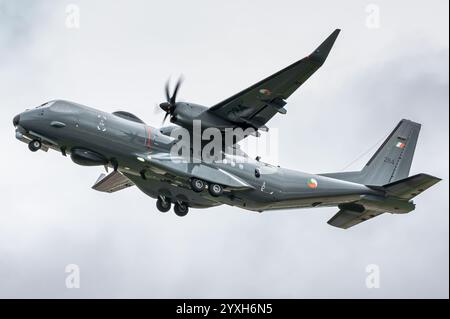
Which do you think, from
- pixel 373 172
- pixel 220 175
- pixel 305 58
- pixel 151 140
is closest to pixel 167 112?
pixel 151 140

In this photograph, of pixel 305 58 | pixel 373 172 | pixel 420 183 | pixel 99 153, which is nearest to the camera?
pixel 305 58

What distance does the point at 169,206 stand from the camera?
3066cm

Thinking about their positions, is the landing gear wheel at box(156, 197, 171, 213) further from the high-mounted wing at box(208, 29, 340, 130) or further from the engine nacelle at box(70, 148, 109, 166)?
the high-mounted wing at box(208, 29, 340, 130)

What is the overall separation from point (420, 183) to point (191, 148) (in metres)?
8.42

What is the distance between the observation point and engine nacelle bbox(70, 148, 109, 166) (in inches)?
1055

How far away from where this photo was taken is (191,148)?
28531 millimetres

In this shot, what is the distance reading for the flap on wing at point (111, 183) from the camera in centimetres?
3266

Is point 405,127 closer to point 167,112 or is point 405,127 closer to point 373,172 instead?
point 373,172

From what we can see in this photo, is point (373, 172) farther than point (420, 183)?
Yes

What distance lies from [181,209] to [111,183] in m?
4.00

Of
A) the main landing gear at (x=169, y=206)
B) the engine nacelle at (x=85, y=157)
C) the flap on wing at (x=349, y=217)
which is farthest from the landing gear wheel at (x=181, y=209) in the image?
the flap on wing at (x=349, y=217)

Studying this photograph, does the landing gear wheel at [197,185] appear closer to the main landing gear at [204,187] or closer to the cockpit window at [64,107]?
the main landing gear at [204,187]

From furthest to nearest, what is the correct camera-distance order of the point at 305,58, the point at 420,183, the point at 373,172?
the point at 373,172, the point at 420,183, the point at 305,58

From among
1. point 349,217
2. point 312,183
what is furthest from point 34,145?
point 349,217
